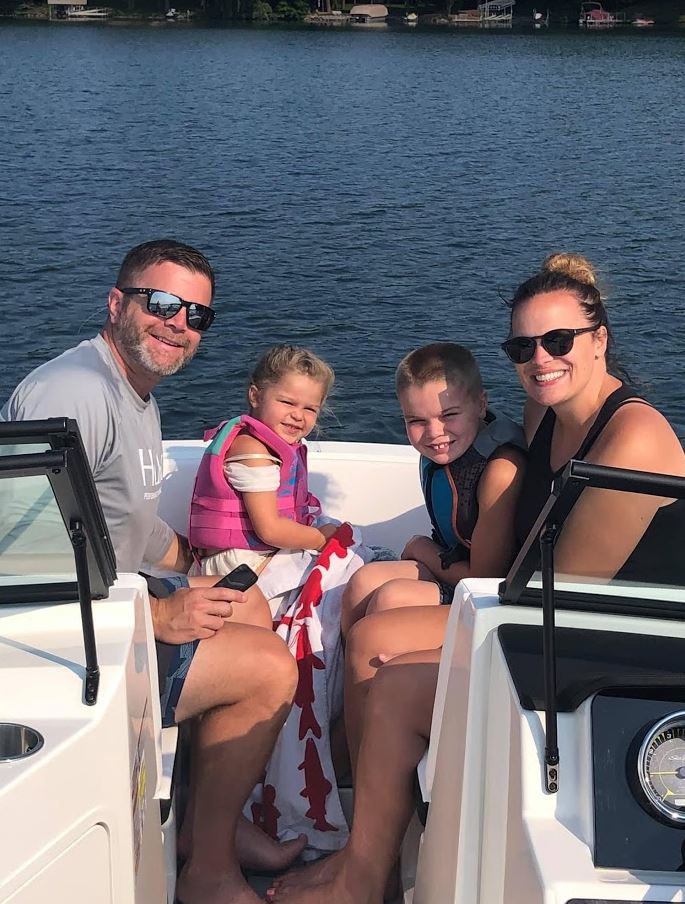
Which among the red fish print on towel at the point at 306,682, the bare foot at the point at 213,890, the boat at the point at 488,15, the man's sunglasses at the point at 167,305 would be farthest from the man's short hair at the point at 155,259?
the boat at the point at 488,15

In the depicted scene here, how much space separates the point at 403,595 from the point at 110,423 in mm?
802

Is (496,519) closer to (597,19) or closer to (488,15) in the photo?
(597,19)

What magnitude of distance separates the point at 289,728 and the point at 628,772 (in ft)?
4.01

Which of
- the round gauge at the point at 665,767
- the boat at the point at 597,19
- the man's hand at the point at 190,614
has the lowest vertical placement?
the man's hand at the point at 190,614

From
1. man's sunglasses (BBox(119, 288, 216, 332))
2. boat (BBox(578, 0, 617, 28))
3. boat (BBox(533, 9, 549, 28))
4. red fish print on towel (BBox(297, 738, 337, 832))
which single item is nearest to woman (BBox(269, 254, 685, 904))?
red fish print on towel (BBox(297, 738, 337, 832))

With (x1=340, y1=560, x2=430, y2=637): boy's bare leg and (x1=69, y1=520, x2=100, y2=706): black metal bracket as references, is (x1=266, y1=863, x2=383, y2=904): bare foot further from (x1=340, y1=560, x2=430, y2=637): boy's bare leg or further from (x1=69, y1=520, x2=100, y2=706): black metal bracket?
(x1=69, y1=520, x2=100, y2=706): black metal bracket

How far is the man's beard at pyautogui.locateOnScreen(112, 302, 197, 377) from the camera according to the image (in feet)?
8.85

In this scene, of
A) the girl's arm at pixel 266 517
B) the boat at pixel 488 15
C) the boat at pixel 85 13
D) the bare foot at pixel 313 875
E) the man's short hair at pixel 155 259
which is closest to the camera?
the bare foot at pixel 313 875

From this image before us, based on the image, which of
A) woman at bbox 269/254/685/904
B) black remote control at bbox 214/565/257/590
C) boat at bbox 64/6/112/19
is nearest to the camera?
woman at bbox 269/254/685/904

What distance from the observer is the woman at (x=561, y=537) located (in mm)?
1874

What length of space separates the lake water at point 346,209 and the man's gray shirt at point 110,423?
148 cm

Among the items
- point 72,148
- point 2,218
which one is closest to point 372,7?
point 72,148

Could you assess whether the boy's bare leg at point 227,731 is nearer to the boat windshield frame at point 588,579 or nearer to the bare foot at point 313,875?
the bare foot at point 313,875

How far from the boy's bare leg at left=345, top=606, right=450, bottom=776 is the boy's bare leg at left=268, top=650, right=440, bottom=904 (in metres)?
0.12
